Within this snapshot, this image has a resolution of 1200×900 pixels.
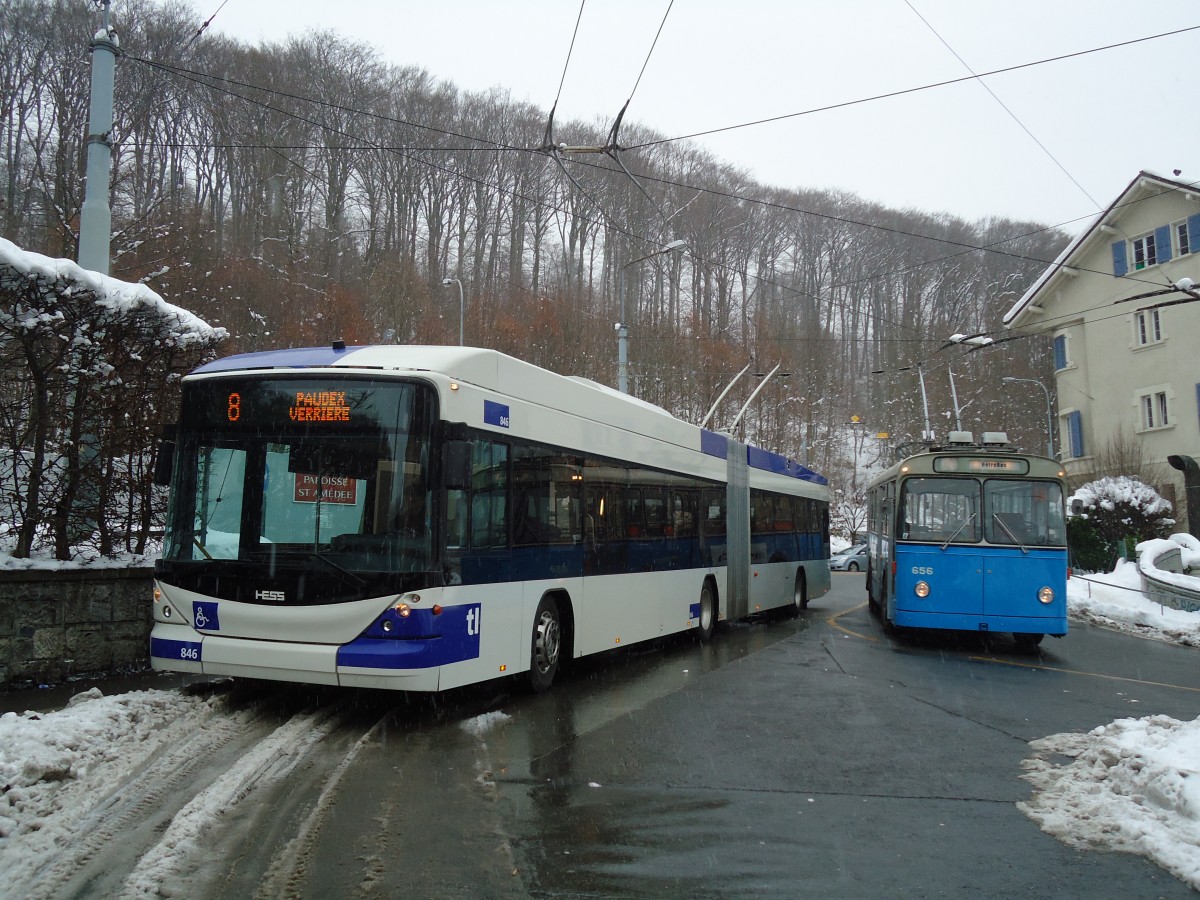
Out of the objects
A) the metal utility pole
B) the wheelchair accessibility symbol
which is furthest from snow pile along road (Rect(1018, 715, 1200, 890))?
the metal utility pole

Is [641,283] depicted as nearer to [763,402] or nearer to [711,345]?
[711,345]

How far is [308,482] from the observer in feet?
24.8

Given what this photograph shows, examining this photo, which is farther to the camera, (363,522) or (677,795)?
(363,522)

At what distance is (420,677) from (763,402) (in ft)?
158

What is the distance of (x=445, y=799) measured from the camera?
5.81m

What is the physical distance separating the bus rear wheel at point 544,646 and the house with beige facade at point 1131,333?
93.4ft

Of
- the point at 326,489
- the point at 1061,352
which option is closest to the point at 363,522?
the point at 326,489

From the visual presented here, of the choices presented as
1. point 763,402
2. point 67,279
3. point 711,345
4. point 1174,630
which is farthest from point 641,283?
point 67,279

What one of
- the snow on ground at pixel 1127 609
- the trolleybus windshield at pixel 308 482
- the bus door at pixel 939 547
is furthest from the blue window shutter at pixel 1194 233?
the trolleybus windshield at pixel 308 482

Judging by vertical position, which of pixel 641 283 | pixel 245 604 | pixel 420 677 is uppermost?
pixel 641 283

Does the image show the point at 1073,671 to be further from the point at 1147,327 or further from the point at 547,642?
the point at 1147,327

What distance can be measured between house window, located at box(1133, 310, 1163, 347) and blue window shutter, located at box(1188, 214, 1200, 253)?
9.47 feet

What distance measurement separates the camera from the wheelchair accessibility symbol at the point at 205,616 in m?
7.59

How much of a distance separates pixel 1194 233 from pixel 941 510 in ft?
85.7
